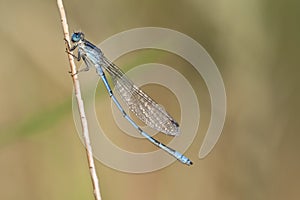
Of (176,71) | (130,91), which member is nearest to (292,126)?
(176,71)

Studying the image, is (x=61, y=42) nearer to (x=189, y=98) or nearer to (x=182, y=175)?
(x=189, y=98)

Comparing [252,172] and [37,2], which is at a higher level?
[37,2]

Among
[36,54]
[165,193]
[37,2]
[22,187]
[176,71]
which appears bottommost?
[165,193]

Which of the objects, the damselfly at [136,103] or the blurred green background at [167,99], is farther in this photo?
the blurred green background at [167,99]

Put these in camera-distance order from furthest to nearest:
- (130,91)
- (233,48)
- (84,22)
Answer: (233,48), (84,22), (130,91)

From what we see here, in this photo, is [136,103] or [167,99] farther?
[167,99]

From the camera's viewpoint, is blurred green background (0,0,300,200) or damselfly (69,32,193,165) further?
blurred green background (0,0,300,200)

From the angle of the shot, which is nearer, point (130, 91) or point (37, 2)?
point (130, 91)

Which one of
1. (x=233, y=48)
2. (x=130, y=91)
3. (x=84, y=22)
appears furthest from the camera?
(x=233, y=48)
